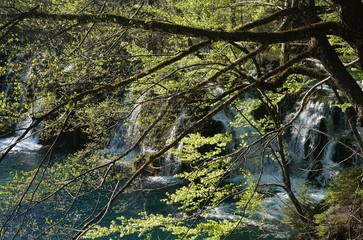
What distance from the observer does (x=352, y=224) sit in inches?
264

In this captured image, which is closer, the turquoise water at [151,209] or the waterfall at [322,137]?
the turquoise water at [151,209]

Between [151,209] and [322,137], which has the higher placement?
[322,137]

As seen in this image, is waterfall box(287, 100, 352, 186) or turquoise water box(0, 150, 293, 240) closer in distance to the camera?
turquoise water box(0, 150, 293, 240)

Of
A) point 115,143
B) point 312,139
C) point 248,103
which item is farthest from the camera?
point 115,143

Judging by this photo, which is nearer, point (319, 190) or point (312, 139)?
point (319, 190)

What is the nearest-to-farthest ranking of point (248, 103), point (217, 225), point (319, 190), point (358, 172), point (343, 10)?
point (343, 10), point (217, 225), point (248, 103), point (358, 172), point (319, 190)

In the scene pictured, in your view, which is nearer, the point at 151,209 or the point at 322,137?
the point at 151,209

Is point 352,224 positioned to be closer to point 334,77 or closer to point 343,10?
point 334,77

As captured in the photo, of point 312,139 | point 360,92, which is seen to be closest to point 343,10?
point 360,92

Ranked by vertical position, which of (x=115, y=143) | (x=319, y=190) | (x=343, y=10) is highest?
(x=343, y=10)

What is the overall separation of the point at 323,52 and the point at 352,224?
200 inches

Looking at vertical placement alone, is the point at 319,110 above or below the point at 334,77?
below

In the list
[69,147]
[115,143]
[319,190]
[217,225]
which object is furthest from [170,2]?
[69,147]

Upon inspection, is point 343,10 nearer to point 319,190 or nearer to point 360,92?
point 360,92
